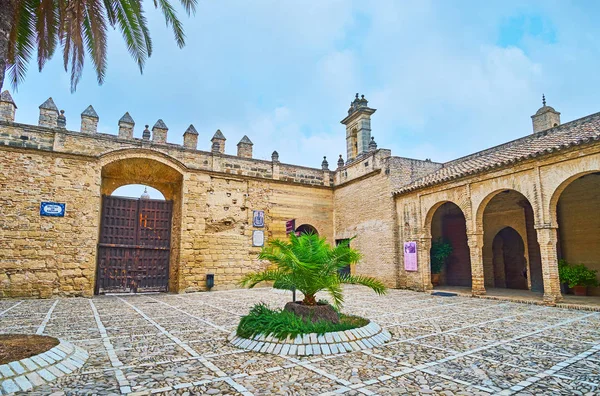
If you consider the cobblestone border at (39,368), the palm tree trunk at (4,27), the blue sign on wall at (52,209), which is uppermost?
the palm tree trunk at (4,27)

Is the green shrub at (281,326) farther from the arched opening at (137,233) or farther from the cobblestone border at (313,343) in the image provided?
the arched opening at (137,233)

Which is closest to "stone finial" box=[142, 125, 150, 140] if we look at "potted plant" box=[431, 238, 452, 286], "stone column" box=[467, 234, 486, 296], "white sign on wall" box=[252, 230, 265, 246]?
"white sign on wall" box=[252, 230, 265, 246]

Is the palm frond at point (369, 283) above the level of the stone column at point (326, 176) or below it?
below

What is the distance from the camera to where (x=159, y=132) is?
15125 millimetres

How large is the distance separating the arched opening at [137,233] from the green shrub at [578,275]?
1484 cm

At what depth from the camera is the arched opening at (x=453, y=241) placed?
16.8 m

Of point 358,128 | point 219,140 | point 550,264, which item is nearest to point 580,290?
point 550,264

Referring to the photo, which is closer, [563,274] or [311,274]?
[311,274]

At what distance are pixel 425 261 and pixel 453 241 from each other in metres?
4.03

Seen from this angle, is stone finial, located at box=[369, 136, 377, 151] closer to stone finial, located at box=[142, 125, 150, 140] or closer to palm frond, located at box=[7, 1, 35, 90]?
stone finial, located at box=[142, 125, 150, 140]

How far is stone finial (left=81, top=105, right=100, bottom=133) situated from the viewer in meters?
14.0

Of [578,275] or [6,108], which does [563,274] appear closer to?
Result: [578,275]

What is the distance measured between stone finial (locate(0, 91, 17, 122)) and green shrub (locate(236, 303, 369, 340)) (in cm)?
1311

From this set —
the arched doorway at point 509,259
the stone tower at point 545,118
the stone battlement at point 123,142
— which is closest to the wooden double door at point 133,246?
the stone battlement at point 123,142
